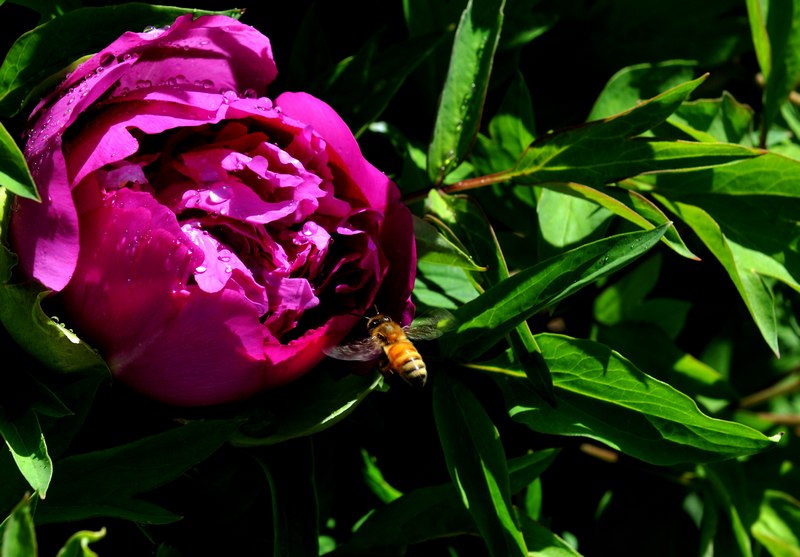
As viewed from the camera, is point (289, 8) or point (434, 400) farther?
point (289, 8)

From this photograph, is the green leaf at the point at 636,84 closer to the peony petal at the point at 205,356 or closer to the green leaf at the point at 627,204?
the green leaf at the point at 627,204

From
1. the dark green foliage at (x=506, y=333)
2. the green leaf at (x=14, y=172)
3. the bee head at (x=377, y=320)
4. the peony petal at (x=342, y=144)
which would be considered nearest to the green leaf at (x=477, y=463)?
the dark green foliage at (x=506, y=333)

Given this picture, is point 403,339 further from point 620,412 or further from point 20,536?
point 20,536

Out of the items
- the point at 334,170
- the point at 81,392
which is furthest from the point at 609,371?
the point at 81,392

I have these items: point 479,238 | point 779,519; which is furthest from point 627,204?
point 779,519

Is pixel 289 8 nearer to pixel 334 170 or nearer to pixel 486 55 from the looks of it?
pixel 486 55
